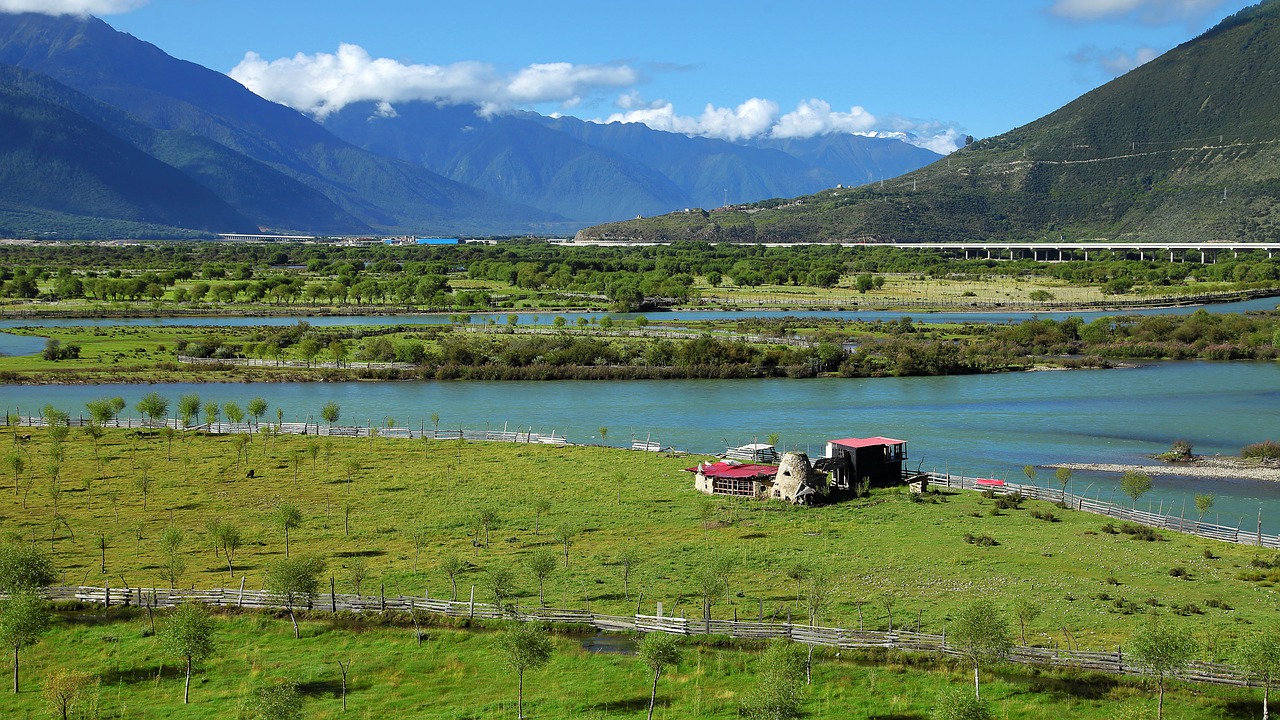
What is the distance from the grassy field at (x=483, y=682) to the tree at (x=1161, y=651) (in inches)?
22.9

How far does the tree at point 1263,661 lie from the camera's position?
67.0ft

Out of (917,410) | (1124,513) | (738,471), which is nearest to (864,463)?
(738,471)

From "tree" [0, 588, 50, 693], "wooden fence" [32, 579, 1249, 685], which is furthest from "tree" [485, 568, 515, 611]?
"tree" [0, 588, 50, 693]

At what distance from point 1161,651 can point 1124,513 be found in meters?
14.3

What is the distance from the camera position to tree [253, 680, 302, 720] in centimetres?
1953

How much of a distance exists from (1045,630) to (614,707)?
30.9 feet

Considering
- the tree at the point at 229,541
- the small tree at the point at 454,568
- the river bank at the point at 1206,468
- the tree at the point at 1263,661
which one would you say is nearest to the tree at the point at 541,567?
the small tree at the point at 454,568

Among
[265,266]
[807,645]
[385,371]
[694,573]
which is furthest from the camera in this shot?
[265,266]

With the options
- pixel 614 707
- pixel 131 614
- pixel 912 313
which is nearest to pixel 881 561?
pixel 614 707

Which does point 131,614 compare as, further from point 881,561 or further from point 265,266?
point 265,266

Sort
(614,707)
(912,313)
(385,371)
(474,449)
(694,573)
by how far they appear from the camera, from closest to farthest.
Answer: (614,707) → (694,573) → (474,449) → (385,371) → (912,313)

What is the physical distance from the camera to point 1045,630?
24.4 metres

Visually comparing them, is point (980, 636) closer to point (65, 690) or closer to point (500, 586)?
point (500, 586)

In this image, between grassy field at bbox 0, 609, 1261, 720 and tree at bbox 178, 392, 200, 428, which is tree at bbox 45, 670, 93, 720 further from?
tree at bbox 178, 392, 200, 428
